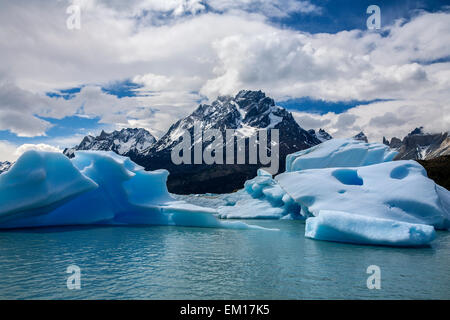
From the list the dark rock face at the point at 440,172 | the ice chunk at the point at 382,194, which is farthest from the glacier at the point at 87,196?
the dark rock face at the point at 440,172

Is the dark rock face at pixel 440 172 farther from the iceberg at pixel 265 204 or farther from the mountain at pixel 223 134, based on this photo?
the mountain at pixel 223 134

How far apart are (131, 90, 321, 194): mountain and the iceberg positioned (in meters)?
66.1

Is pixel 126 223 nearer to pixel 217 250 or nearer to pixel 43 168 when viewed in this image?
pixel 43 168

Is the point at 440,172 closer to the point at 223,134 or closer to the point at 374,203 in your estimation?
the point at 374,203

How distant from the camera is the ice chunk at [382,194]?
1210 cm

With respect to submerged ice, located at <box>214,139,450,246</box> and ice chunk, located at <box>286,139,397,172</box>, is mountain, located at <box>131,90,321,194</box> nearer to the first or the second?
ice chunk, located at <box>286,139,397,172</box>

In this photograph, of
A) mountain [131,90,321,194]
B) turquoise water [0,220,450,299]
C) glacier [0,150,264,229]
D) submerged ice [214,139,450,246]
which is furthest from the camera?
mountain [131,90,321,194]

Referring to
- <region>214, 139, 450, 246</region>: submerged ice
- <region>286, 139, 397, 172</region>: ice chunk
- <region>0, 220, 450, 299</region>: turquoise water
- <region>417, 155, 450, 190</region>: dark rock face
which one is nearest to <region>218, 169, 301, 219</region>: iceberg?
<region>286, 139, 397, 172</region>: ice chunk

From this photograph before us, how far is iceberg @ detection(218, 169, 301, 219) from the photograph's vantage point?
75.4 ft

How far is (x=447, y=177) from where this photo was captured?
33.2 meters

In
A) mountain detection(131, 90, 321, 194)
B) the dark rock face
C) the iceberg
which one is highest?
mountain detection(131, 90, 321, 194)

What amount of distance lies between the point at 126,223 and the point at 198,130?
15036 centimetres

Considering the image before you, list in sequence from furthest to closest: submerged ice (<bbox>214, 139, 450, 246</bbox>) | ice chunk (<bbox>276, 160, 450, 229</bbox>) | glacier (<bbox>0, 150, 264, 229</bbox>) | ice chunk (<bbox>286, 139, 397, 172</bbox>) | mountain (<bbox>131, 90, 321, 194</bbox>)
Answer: mountain (<bbox>131, 90, 321, 194</bbox>)
ice chunk (<bbox>286, 139, 397, 172</bbox>)
glacier (<bbox>0, 150, 264, 229</bbox>)
ice chunk (<bbox>276, 160, 450, 229</bbox>)
submerged ice (<bbox>214, 139, 450, 246</bbox>)

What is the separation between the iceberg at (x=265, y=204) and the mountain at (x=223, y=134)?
217 feet
